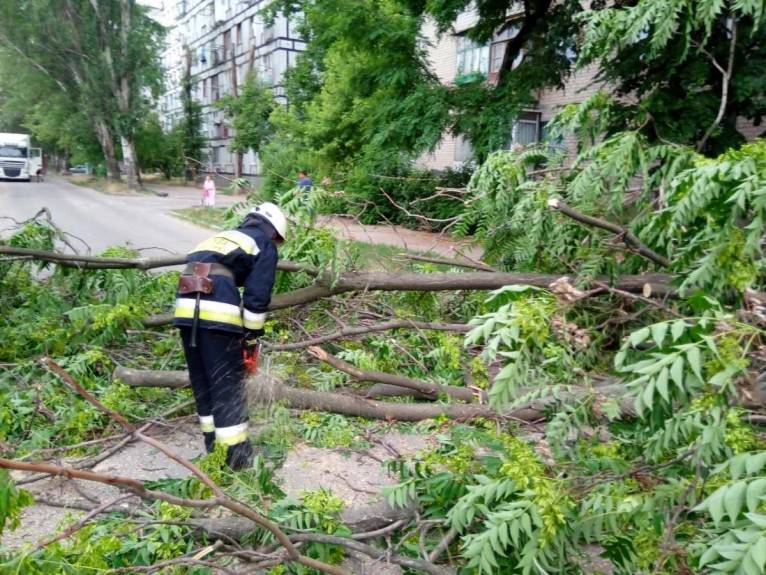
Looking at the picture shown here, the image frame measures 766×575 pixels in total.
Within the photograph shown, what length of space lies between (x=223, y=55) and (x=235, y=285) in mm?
43044

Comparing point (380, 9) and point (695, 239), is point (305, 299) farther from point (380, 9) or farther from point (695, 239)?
point (380, 9)

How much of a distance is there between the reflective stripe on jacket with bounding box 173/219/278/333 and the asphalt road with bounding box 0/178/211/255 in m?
3.92

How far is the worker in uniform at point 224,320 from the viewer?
357 cm

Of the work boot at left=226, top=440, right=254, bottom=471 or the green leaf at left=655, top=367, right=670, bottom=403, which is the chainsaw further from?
the green leaf at left=655, top=367, right=670, bottom=403

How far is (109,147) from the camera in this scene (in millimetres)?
32750

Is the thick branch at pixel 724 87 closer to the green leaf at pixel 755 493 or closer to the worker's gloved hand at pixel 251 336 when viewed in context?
the worker's gloved hand at pixel 251 336

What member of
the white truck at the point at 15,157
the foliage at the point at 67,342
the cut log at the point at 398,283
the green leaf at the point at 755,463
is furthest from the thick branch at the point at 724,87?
the white truck at the point at 15,157

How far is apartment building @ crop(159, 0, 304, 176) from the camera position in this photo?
3600 centimetres

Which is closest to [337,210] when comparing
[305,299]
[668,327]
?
[305,299]

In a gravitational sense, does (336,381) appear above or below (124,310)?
below

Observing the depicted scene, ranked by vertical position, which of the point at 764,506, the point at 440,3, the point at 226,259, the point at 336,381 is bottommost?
the point at 336,381

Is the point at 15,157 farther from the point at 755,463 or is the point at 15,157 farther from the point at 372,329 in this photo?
the point at 755,463

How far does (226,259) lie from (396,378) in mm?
1402

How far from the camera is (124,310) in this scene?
15.2ft
